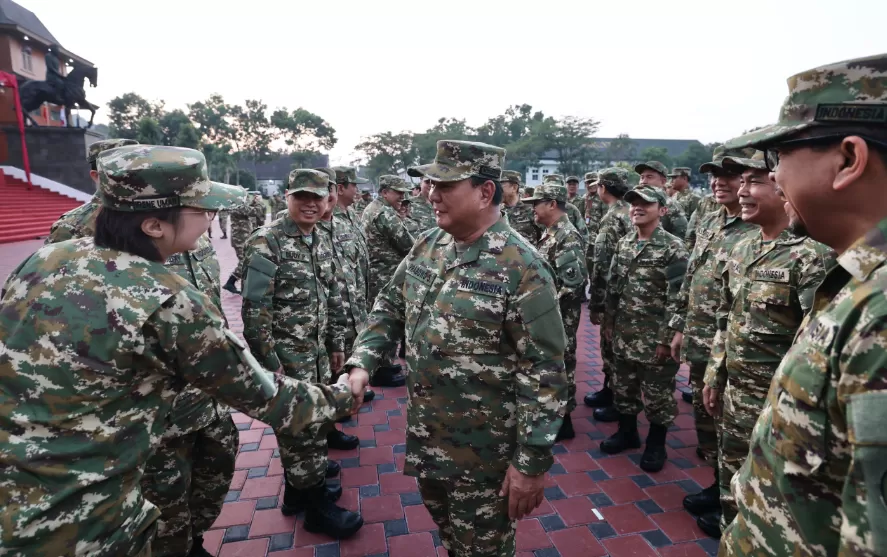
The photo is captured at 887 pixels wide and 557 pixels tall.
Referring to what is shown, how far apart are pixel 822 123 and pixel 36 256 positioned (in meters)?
2.29

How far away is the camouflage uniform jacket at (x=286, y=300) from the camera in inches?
122

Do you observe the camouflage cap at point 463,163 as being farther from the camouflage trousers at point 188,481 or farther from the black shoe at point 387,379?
the black shoe at point 387,379

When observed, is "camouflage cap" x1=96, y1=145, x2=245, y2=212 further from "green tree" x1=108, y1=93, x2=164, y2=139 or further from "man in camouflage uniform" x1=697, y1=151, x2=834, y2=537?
"green tree" x1=108, y1=93, x2=164, y2=139

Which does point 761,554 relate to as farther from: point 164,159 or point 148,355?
point 164,159

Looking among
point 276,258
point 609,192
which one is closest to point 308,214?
point 276,258

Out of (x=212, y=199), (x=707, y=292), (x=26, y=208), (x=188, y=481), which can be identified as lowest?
(x=26, y=208)

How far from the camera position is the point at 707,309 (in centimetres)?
331

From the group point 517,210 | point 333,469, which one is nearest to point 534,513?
point 333,469

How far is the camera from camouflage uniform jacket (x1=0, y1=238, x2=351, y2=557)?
1.37 metres

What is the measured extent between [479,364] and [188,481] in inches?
64.7

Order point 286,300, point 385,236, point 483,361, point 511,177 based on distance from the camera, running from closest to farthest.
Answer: point 483,361, point 286,300, point 385,236, point 511,177

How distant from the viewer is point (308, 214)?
3363mm

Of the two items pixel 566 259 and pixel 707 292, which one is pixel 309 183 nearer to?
pixel 566 259

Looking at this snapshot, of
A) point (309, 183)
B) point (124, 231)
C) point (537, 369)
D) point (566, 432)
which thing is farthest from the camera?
point (566, 432)
